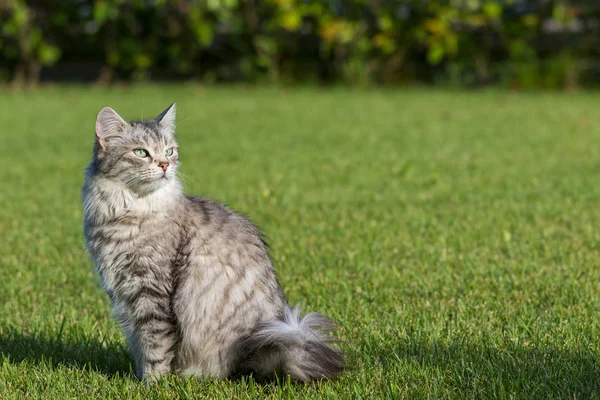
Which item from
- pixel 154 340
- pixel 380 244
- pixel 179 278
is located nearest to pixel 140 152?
pixel 179 278

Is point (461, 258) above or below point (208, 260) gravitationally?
below

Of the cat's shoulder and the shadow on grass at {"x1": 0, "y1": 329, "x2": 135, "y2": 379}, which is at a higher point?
the cat's shoulder

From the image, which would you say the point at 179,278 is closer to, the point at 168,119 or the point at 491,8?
the point at 168,119

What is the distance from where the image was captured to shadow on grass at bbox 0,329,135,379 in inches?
133

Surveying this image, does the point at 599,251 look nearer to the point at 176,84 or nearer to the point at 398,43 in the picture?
the point at 398,43

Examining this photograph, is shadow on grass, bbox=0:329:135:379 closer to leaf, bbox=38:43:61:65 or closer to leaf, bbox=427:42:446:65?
leaf, bbox=427:42:446:65

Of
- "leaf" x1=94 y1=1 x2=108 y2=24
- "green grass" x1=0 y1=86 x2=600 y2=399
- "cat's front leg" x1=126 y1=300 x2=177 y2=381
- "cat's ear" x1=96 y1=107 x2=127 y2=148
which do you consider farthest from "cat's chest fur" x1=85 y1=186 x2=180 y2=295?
"leaf" x1=94 y1=1 x2=108 y2=24

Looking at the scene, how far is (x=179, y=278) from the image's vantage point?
308 cm

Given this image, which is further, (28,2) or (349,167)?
(28,2)

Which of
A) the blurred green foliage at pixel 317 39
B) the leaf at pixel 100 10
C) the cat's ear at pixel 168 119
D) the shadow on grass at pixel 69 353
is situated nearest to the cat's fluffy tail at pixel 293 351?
the shadow on grass at pixel 69 353

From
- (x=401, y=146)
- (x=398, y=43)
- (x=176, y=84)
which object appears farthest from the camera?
(x=176, y=84)

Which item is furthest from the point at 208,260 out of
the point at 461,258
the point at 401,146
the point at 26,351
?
the point at 401,146

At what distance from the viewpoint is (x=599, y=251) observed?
4895mm

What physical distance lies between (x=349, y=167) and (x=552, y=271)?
3.44 metres
